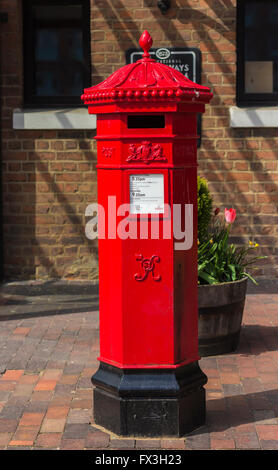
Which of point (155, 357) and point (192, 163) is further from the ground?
point (192, 163)

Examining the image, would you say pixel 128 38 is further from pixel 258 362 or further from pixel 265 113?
pixel 258 362

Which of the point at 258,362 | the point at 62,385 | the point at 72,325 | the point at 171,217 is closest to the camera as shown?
the point at 171,217

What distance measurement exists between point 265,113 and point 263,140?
0.30 meters

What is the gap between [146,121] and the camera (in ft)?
14.1

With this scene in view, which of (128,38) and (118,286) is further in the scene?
(128,38)

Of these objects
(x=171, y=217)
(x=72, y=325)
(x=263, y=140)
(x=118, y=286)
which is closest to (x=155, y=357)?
(x=118, y=286)

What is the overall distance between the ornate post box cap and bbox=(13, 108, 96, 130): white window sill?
168 inches

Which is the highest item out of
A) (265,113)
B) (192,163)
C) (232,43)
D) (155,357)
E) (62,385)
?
(232,43)

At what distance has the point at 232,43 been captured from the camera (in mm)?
8500

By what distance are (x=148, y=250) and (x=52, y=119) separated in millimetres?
4667

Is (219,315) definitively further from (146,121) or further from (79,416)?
(146,121)

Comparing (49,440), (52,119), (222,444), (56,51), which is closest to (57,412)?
(49,440)

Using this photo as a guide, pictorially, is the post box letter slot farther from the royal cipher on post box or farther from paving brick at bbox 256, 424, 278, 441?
paving brick at bbox 256, 424, 278, 441

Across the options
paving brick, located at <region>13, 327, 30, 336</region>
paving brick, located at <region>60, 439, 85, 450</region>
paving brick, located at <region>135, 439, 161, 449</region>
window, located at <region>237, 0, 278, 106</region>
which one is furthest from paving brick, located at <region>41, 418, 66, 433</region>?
window, located at <region>237, 0, 278, 106</region>
